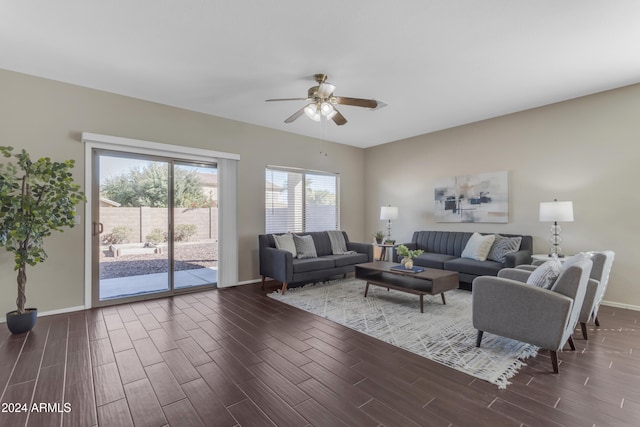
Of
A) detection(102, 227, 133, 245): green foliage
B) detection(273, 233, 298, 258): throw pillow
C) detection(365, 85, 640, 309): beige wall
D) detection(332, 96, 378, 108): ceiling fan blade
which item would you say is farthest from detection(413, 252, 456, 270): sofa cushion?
detection(102, 227, 133, 245): green foliage

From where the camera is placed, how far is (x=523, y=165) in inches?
189

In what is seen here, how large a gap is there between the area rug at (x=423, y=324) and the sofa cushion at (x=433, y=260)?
0.51m

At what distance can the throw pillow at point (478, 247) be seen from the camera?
4734 millimetres

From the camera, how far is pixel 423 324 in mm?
3273

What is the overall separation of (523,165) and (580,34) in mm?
2404

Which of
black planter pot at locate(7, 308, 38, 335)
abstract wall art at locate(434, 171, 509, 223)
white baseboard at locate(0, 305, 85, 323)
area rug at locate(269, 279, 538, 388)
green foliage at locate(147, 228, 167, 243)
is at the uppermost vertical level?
abstract wall art at locate(434, 171, 509, 223)

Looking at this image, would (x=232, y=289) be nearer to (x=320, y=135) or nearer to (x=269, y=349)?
(x=269, y=349)

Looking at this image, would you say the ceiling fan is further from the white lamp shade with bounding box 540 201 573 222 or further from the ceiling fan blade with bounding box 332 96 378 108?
the white lamp shade with bounding box 540 201 573 222

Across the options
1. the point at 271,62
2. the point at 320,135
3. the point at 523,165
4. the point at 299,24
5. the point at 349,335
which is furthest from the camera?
the point at 320,135

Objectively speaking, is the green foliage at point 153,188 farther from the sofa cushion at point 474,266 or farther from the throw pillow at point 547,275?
the throw pillow at point 547,275

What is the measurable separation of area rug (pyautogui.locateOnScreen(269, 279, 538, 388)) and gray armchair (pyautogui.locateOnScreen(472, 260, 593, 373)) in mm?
228

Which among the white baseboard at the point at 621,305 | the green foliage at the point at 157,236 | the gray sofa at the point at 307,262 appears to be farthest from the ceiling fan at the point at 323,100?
the white baseboard at the point at 621,305

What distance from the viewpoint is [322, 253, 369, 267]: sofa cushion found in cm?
518

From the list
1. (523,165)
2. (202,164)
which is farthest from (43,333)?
(523,165)
